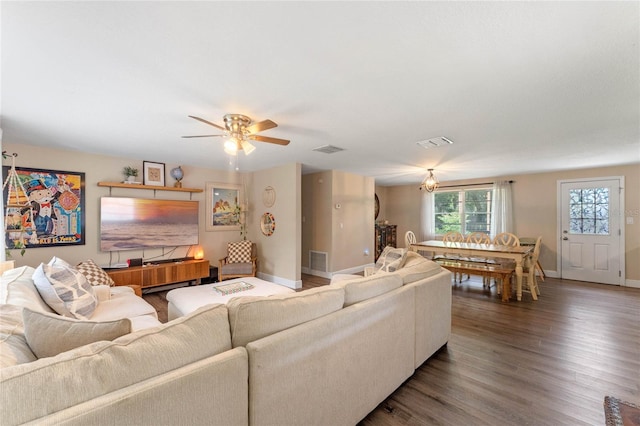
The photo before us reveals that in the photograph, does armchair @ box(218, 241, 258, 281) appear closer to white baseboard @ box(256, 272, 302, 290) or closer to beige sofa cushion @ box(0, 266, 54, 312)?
white baseboard @ box(256, 272, 302, 290)

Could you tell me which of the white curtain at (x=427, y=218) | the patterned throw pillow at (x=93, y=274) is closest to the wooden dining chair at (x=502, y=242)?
the white curtain at (x=427, y=218)

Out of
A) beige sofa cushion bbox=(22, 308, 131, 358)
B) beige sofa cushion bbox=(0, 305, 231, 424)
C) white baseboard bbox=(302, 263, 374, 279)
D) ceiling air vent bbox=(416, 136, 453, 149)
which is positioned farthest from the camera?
white baseboard bbox=(302, 263, 374, 279)

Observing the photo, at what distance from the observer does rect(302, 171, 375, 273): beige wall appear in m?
5.65

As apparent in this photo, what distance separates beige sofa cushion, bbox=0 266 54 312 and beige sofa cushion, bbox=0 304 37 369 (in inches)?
15.1

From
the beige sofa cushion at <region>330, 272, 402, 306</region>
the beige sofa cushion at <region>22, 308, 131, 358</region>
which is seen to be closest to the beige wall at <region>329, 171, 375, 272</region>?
the beige sofa cushion at <region>330, 272, 402, 306</region>

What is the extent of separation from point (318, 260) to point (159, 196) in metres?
3.34

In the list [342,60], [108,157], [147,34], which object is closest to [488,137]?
[342,60]

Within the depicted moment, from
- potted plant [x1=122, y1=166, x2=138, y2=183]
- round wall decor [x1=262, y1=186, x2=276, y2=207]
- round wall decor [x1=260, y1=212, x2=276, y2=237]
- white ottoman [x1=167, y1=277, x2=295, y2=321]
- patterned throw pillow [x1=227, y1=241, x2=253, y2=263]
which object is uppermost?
potted plant [x1=122, y1=166, x2=138, y2=183]

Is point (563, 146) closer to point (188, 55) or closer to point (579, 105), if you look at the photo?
point (579, 105)

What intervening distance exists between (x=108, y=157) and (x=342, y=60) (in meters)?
4.46

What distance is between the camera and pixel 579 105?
2322mm

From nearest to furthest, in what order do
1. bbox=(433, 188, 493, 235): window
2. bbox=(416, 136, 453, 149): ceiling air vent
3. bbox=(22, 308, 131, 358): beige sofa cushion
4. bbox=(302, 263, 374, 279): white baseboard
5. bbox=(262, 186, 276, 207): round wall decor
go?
bbox=(22, 308, 131, 358): beige sofa cushion → bbox=(416, 136, 453, 149): ceiling air vent → bbox=(262, 186, 276, 207): round wall decor → bbox=(302, 263, 374, 279): white baseboard → bbox=(433, 188, 493, 235): window

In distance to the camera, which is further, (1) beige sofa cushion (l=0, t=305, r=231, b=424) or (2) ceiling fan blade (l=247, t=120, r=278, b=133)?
(2) ceiling fan blade (l=247, t=120, r=278, b=133)

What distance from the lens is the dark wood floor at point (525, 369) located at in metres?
1.79
